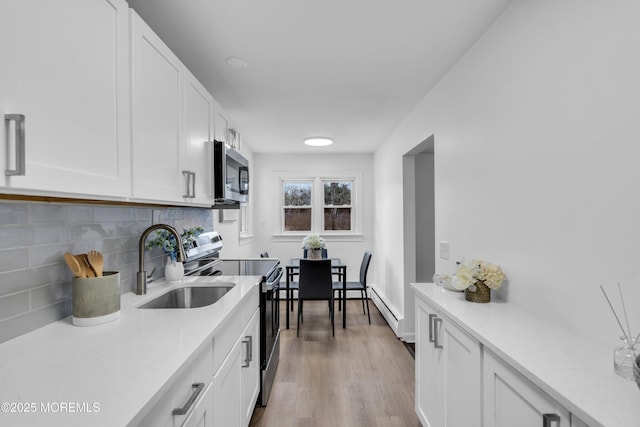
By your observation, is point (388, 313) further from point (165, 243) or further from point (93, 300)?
point (93, 300)

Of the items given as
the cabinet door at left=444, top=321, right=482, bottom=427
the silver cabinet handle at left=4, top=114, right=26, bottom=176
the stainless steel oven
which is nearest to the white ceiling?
the silver cabinet handle at left=4, top=114, right=26, bottom=176

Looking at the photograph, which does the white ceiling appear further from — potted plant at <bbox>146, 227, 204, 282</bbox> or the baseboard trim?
the baseboard trim

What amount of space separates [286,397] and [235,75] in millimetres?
2353

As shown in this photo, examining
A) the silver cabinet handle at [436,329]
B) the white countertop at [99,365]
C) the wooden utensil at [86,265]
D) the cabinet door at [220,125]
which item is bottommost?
the silver cabinet handle at [436,329]

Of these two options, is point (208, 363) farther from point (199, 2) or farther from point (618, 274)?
point (199, 2)

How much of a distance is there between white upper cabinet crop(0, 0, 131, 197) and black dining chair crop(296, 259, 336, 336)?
8.18ft

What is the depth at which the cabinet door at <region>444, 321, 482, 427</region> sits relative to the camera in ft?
4.03

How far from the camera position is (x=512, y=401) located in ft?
3.33

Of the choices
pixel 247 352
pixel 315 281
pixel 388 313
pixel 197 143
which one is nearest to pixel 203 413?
pixel 247 352

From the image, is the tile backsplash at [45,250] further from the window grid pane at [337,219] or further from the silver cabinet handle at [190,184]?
the window grid pane at [337,219]

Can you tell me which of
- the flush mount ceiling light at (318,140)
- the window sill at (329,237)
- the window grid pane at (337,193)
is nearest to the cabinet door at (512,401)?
the flush mount ceiling light at (318,140)

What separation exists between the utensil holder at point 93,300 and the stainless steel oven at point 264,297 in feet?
3.44

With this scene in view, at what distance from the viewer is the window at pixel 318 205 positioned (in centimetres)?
525

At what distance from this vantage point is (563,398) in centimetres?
77
